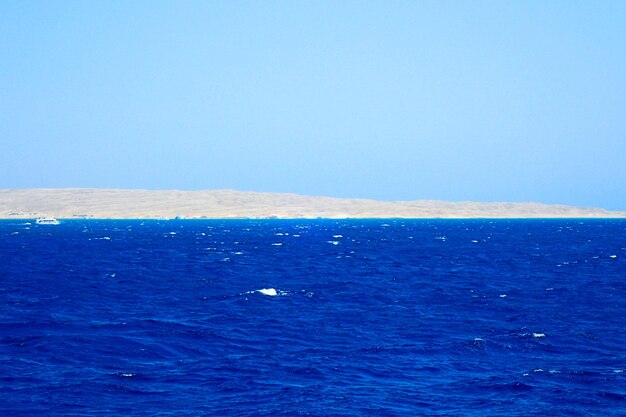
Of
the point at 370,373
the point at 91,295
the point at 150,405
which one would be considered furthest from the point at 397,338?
the point at 91,295

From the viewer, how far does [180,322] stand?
4575 cm

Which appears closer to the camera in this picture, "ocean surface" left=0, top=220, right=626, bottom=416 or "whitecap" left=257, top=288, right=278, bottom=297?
"ocean surface" left=0, top=220, right=626, bottom=416

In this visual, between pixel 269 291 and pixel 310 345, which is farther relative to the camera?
pixel 269 291

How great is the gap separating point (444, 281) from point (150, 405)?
54.0 meters

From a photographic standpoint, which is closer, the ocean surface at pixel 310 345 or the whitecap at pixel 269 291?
the ocean surface at pixel 310 345

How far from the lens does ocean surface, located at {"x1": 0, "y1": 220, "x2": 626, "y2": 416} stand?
27.7 metres

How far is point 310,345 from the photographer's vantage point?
39.1m

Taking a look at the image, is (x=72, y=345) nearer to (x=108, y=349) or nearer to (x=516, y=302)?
(x=108, y=349)

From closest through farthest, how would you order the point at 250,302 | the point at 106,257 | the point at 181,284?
the point at 250,302
the point at 181,284
the point at 106,257

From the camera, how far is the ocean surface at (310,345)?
90.9 ft

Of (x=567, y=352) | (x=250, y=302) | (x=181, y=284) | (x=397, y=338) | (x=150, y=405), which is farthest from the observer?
(x=181, y=284)

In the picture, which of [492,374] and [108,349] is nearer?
[492,374]

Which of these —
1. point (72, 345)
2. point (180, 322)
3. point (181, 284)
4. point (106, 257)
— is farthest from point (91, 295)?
point (106, 257)

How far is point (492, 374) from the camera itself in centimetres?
3247
